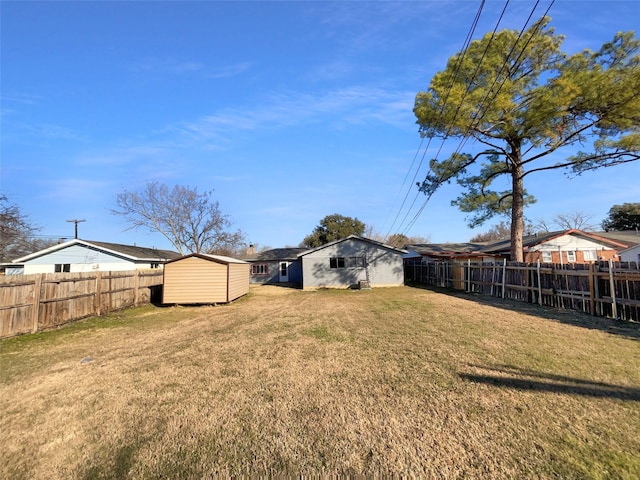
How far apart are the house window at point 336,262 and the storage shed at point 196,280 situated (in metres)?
9.87

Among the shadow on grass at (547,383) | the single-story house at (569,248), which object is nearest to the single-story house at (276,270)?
the single-story house at (569,248)

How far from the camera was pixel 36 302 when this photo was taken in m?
8.58

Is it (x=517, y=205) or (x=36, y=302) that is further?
(x=517, y=205)

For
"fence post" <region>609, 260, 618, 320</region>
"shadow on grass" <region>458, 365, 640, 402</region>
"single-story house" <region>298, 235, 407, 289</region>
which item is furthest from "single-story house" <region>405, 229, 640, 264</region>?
"shadow on grass" <region>458, 365, 640, 402</region>

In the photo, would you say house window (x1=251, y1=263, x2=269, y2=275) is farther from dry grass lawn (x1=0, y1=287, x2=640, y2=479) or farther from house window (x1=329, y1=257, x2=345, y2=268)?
dry grass lawn (x1=0, y1=287, x2=640, y2=479)

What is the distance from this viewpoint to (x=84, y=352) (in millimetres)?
6801

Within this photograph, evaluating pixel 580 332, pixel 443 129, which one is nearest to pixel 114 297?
pixel 580 332

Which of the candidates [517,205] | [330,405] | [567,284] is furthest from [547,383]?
[517,205]

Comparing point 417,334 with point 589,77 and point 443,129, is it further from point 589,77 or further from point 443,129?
point 589,77

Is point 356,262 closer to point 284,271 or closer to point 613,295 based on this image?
point 284,271

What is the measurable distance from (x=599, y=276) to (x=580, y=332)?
3309 mm

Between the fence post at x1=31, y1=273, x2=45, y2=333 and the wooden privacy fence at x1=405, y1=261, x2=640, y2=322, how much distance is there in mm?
16110

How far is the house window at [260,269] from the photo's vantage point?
30688 millimetres

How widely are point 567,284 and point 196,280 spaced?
14.8 m
